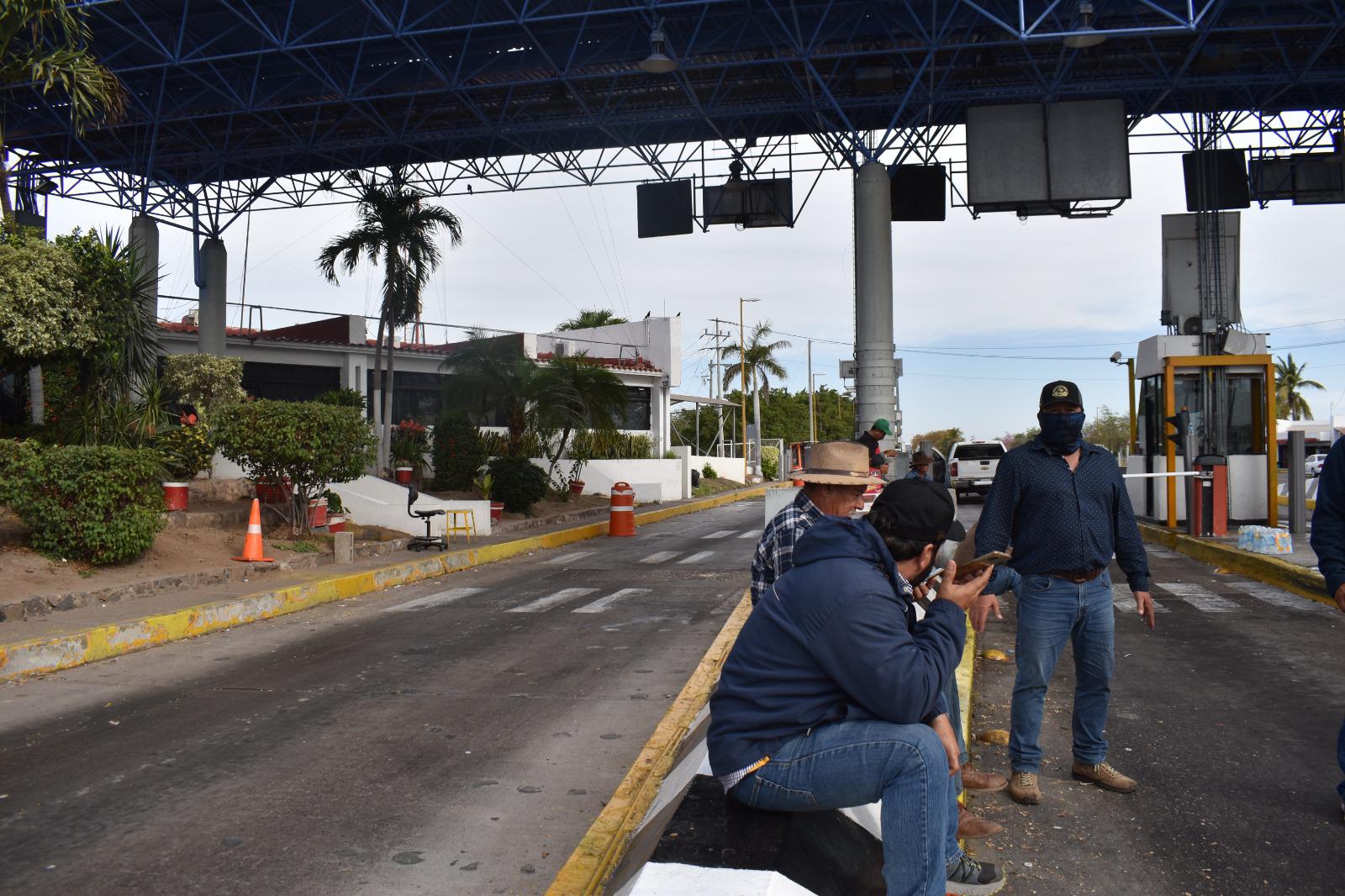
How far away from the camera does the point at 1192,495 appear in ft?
54.2

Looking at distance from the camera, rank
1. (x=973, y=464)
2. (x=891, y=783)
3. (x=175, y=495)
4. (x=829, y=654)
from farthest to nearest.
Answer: (x=973, y=464), (x=175, y=495), (x=891, y=783), (x=829, y=654)

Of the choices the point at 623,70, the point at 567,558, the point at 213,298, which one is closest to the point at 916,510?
the point at 567,558

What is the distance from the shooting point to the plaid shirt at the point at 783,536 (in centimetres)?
447

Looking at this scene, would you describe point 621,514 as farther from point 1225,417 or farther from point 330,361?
point 330,361

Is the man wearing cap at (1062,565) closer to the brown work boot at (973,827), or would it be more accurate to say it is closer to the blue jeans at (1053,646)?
the blue jeans at (1053,646)

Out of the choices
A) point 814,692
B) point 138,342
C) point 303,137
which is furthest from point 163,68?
point 814,692

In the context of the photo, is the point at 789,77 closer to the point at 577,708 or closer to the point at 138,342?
the point at 138,342

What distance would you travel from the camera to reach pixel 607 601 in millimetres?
11867

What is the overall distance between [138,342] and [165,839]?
11.5 m

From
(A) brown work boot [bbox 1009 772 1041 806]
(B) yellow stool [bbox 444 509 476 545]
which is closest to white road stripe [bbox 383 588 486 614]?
(B) yellow stool [bbox 444 509 476 545]

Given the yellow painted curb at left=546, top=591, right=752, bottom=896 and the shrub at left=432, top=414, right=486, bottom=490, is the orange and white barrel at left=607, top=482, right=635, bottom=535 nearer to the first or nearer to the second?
the shrub at left=432, top=414, right=486, bottom=490

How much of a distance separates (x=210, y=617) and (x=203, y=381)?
11.8m

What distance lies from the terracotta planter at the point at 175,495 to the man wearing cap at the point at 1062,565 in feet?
40.2

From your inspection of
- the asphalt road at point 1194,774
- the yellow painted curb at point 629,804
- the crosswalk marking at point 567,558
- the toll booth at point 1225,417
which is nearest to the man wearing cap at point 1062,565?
the asphalt road at point 1194,774
